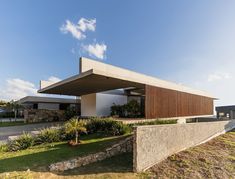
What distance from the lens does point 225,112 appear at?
899 inches

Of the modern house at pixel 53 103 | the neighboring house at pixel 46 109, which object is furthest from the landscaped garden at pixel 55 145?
the modern house at pixel 53 103

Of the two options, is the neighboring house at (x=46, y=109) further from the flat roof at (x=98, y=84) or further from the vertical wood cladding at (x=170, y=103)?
the vertical wood cladding at (x=170, y=103)

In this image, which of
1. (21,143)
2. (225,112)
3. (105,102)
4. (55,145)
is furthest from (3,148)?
(225,112)

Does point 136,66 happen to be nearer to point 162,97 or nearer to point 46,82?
point 162,97

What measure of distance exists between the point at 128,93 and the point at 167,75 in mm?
6112

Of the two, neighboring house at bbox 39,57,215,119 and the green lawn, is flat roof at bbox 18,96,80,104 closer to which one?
neighboring house at bbox 39,57,215,119

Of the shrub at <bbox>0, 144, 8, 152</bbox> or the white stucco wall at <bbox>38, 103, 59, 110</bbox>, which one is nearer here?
the shrub at <bbox>0, 144, 8, 152</bbox>

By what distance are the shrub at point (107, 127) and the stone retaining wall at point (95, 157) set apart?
1.19 metres

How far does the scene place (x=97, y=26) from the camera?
50.2 feet

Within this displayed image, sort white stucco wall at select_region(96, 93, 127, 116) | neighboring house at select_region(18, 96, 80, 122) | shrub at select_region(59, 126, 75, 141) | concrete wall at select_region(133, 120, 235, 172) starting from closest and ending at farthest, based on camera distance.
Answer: concrete wall at select_region(133, 120, 235, 172), shrub at select_region(59, 126, 75, 141), white stucco wall at select_region(96, 93, 127, 116), neighboring house at select_region(18, 96, 80, 122)

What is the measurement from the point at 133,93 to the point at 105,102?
129 inches

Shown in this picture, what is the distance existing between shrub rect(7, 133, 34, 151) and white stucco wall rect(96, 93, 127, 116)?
8382 millimetres

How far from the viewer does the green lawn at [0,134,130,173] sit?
5488 mm

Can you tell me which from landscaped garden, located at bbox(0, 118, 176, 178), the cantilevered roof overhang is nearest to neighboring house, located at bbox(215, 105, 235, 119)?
the cantilevered roof overhang
